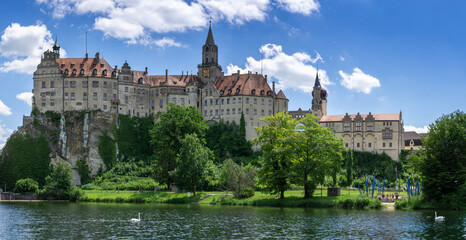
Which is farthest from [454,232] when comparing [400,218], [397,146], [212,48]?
[212,48]

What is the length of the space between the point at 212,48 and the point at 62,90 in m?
33.6

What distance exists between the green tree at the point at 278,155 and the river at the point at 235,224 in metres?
7.32

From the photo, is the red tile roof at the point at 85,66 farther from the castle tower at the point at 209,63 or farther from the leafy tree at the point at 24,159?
the castle tower at the point at 209,63

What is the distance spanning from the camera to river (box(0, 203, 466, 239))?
39156mm

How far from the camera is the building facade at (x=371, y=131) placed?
108312 mm

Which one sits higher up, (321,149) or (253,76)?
(253,76)

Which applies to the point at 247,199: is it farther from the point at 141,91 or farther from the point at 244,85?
the point at 141,91

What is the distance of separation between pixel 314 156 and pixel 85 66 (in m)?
61.7

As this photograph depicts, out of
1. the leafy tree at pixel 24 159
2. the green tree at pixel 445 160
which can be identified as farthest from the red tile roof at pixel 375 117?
the leafy tree at pixel 24 159

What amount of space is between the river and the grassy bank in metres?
3.62

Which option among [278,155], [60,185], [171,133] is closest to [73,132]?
[60,185]

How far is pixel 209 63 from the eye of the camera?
119938mm

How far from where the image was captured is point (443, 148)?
5800 centimetres

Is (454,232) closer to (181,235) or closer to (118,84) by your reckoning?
(181,235)
